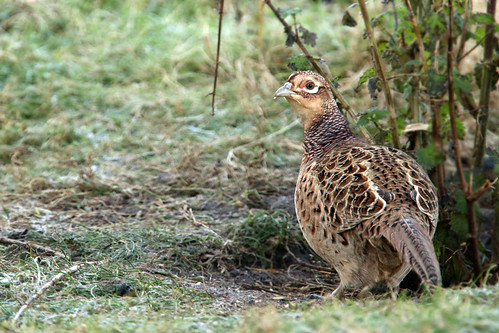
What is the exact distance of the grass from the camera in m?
3.04

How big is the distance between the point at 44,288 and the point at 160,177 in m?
2.62

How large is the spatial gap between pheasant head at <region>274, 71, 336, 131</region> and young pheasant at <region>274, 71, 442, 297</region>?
307 mm

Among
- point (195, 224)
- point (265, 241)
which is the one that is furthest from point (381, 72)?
point (195, 224)

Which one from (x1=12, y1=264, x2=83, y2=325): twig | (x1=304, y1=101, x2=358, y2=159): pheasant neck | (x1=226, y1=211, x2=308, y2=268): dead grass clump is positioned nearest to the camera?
(x1=12, y1=264, x2=83, y2=325): twig

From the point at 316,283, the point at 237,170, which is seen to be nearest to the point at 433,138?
the point at 316,283

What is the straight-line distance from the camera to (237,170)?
5961mm

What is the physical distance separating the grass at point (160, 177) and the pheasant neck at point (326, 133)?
47 cm

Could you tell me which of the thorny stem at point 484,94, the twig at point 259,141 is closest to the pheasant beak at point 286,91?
the thorny stem at point 484,94

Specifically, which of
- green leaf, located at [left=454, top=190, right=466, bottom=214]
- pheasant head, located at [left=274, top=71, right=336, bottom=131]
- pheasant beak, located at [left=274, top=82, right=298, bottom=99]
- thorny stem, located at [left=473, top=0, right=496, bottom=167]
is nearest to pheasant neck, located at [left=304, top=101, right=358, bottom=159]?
pheasant head, located at [left=274, top=71, right=336, bottom=131]

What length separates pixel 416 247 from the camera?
122 inches

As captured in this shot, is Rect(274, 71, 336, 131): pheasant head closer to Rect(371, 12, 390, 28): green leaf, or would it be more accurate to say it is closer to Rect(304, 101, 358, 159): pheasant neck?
Rect(304, 101, 358, 159): pheasant neck

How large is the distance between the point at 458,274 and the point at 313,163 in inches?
41.2

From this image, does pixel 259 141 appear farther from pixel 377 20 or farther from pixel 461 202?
pixel 461 202

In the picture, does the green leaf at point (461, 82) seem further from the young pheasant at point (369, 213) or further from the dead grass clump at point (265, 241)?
the dead grass clump at point (265, 241)
